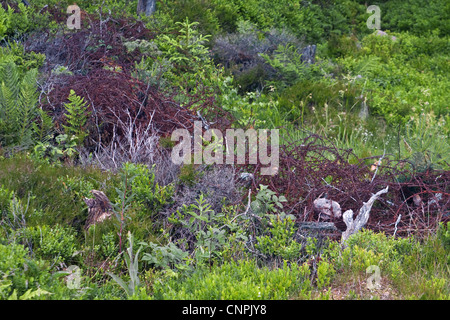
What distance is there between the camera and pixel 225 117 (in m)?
Result: 5.72

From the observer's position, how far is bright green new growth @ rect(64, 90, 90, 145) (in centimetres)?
516

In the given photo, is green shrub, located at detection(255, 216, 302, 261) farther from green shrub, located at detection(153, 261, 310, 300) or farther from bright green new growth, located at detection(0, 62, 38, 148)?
bright green new growth, located at detection(0, 62, 38, 148)

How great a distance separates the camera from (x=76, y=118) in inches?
209

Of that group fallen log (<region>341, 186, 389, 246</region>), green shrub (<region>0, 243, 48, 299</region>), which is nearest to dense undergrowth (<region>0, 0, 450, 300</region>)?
green shrub (<region>0, 243, 48, 299</region>)

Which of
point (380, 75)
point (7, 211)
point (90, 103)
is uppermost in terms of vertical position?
point (380, 75)

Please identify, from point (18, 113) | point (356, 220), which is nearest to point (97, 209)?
point (18, 113)

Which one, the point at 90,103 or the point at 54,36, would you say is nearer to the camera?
the point at 90,103

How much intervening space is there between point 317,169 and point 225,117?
136 centimetres

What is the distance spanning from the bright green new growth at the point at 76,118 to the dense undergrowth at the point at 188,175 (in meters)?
0.04

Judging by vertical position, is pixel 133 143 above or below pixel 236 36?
below

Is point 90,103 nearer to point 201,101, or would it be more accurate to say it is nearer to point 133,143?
point 133,143

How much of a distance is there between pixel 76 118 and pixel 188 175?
176cm
